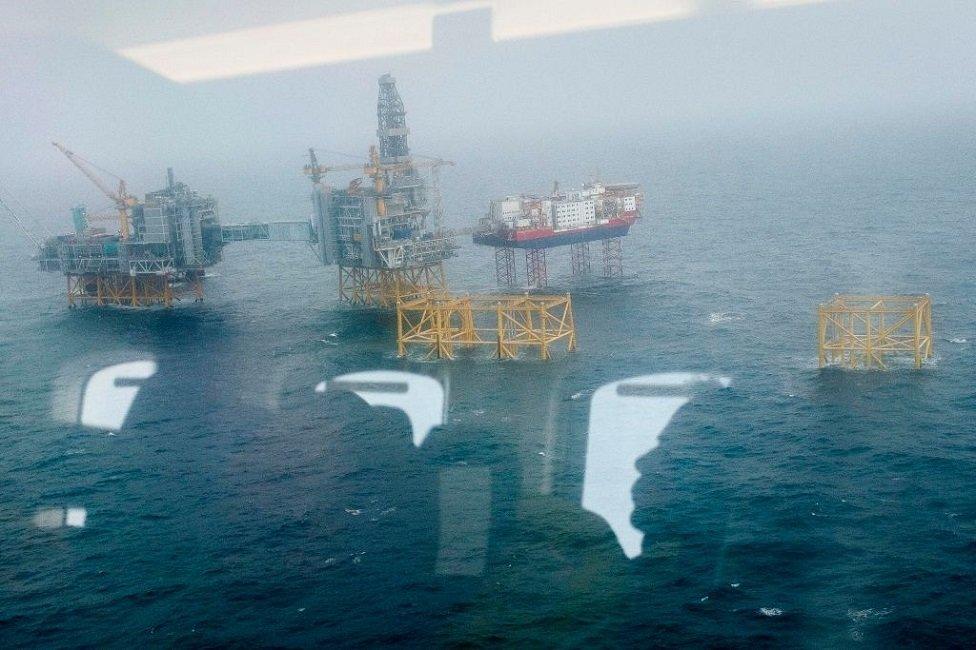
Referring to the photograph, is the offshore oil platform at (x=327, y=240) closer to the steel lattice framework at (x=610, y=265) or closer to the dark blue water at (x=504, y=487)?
the dark blue water at (x=504, y=487)

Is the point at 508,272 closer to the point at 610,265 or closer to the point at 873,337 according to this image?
the point at 610,265

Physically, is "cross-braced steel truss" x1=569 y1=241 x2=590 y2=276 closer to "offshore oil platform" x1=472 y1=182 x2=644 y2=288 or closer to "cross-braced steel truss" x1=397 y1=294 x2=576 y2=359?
"offshore oil platform" x1=472 y1=182 x2=644 y2=288

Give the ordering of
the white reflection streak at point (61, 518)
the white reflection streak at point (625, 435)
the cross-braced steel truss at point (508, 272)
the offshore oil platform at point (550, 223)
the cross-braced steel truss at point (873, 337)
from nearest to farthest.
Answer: the white reflection streak at point (625, 435) → the white reflection streak at point (61, 518) → the cross-braced steel truss at point (873, 337) → the offshore oil platform at point (550, 223) → the cross-braced steel truss at point (508, 272)

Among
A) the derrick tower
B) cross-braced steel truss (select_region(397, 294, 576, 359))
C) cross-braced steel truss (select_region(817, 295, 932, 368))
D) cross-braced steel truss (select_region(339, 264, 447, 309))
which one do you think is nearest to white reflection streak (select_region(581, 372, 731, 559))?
cross-braced steel truss (select_region(817, 295, 932, 368))

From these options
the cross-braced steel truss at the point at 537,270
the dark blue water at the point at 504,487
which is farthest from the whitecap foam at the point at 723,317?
the cross-braced steel truss at the point at 537,270

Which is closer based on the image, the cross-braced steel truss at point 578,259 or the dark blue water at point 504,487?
the dark blue water at point 504,487

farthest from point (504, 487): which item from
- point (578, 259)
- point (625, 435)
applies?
point (578, 259)
